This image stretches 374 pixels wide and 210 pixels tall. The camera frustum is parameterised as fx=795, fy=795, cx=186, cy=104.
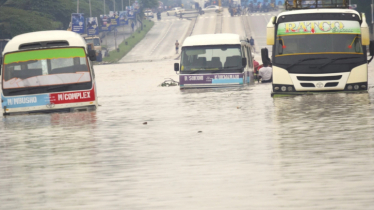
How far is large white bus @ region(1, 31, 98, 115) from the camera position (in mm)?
17922

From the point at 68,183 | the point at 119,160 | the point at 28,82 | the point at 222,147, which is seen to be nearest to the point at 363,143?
the point at 222,147

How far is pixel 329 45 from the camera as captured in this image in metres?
18.8

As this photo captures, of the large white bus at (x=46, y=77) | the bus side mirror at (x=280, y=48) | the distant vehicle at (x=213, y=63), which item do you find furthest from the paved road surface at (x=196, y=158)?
the distant vehicle at (x=213, y=63)

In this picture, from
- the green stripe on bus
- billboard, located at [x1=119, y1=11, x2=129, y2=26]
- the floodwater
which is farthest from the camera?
billboard, located at [x1=119, y1=11, x2=129, y2=26]

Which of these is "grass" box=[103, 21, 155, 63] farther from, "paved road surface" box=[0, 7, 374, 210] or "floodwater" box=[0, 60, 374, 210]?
"floodwater" box=[0, 60, 374, 210]

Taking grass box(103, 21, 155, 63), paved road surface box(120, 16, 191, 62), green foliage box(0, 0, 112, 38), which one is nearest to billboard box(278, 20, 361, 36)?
green foliage box(0, 0, 112, 38)

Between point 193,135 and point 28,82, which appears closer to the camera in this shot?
point 193,135

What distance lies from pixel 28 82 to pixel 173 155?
8636mm

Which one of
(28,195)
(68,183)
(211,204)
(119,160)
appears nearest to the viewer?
(211,204)

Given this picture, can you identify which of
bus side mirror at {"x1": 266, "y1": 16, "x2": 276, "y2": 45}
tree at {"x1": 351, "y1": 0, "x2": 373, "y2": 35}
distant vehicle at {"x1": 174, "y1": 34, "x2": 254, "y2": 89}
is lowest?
tree at {"x1": 351, "y1": 0, "x2": 373, "y2": 35}

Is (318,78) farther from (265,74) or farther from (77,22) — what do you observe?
(77,22)

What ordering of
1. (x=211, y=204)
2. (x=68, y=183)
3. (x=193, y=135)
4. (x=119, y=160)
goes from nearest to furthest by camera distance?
1. (x=211, y=204)
2. (x=68, y=183)
3. (x=119, y=160)
4. (x=193, y=135)

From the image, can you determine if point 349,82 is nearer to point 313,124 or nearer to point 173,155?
point 313,124

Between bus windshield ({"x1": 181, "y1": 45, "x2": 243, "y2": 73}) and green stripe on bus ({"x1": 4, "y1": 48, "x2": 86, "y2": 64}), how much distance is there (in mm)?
8278
